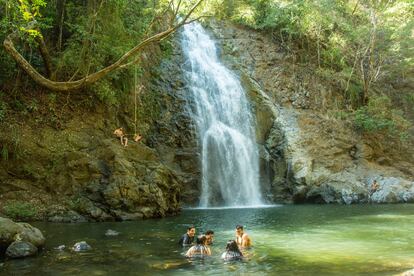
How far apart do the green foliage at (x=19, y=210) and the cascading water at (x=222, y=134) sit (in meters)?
8.96

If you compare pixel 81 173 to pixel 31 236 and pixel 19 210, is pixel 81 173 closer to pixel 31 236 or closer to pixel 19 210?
pixel 19 210

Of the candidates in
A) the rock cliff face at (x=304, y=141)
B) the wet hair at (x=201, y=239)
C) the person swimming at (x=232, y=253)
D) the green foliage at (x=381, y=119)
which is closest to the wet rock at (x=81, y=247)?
the wet hair at (x=201, y=239)

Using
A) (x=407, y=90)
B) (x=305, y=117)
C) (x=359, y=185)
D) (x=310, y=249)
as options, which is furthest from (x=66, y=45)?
(x=407, y=90)

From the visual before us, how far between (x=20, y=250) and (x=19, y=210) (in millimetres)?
5496

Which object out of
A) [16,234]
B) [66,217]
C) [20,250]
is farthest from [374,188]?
[20,250]

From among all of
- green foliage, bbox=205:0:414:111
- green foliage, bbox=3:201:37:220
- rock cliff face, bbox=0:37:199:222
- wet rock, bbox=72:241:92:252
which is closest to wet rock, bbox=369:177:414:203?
green foliage, bbox=205:0:414:111

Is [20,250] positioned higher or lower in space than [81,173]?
lower

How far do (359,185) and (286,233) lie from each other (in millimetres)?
12933

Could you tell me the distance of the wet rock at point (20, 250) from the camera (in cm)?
1023

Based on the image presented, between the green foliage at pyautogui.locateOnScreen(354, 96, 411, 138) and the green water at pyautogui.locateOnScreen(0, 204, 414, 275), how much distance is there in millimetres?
10508

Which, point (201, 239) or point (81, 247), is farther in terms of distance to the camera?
point (81, 247)

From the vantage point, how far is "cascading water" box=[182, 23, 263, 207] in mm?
23266

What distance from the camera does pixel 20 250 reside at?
10.4 metres

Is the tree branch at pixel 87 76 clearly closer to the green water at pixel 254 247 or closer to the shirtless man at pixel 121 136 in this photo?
the green water at pixel 254 247
